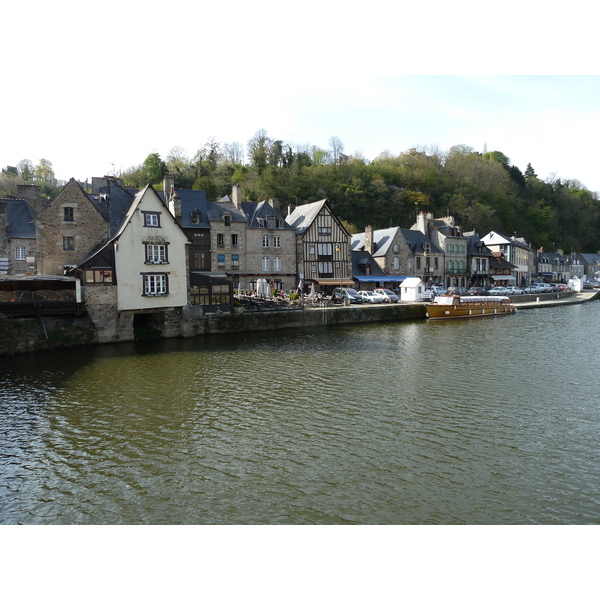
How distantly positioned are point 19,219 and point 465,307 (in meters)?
37.0

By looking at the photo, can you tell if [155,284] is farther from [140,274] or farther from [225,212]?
[225,212]

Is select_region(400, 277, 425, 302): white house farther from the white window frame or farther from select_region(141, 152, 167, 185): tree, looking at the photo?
select_region(141, 152, 167, 185): tree

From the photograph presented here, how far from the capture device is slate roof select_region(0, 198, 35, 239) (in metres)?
36.3

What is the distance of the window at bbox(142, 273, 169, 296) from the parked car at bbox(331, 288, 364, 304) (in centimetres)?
1598

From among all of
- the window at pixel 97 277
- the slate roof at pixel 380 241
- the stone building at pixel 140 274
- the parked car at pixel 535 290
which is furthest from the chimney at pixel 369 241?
the window at pixel 97 277

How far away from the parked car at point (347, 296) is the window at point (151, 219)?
55.2 ft

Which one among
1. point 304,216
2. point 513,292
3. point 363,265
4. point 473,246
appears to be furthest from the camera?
point 473,246

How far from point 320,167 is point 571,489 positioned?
64892 mm

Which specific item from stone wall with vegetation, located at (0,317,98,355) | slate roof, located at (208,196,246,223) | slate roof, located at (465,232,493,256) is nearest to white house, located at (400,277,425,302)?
slate roof, located at (208,196,246,223)

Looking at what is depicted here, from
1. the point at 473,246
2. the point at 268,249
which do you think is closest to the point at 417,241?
the point at 473,246

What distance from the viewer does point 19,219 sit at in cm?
3697

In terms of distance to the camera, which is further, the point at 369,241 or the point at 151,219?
the point at 369,241

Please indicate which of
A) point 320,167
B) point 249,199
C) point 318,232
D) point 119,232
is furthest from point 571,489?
point 320,167

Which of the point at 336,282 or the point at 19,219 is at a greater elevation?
the point at 19,219
